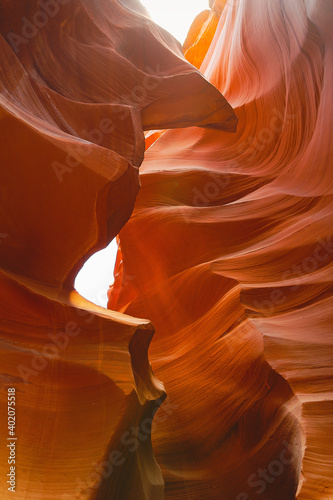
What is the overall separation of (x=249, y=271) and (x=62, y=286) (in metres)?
1.92

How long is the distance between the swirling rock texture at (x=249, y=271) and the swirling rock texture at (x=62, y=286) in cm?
90

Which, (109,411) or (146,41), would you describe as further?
(146,41)

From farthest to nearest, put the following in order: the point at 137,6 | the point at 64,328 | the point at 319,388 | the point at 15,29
Answer: the point at 137,6 → the point at 15,29 → the point at 319,388 → the point at 64,328

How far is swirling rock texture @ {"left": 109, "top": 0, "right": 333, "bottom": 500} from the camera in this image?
3.52 meters

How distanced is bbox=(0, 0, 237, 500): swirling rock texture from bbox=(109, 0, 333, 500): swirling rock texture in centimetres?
90

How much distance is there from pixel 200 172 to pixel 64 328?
314 cm

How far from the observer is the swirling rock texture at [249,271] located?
3.52 metres

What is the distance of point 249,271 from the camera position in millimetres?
4449

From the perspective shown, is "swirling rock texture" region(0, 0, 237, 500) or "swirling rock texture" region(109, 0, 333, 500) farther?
"swirling rock texture" region(109, 0, 333, 500)

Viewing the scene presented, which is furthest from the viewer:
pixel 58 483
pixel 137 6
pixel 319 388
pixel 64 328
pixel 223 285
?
pixel 137 6

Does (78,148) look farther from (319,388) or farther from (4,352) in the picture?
(319,388)

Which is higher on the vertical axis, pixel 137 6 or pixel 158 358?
pixel 137 6

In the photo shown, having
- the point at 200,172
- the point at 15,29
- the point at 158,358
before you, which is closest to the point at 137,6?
the point at 200,172

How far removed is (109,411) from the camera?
259 centimetres
